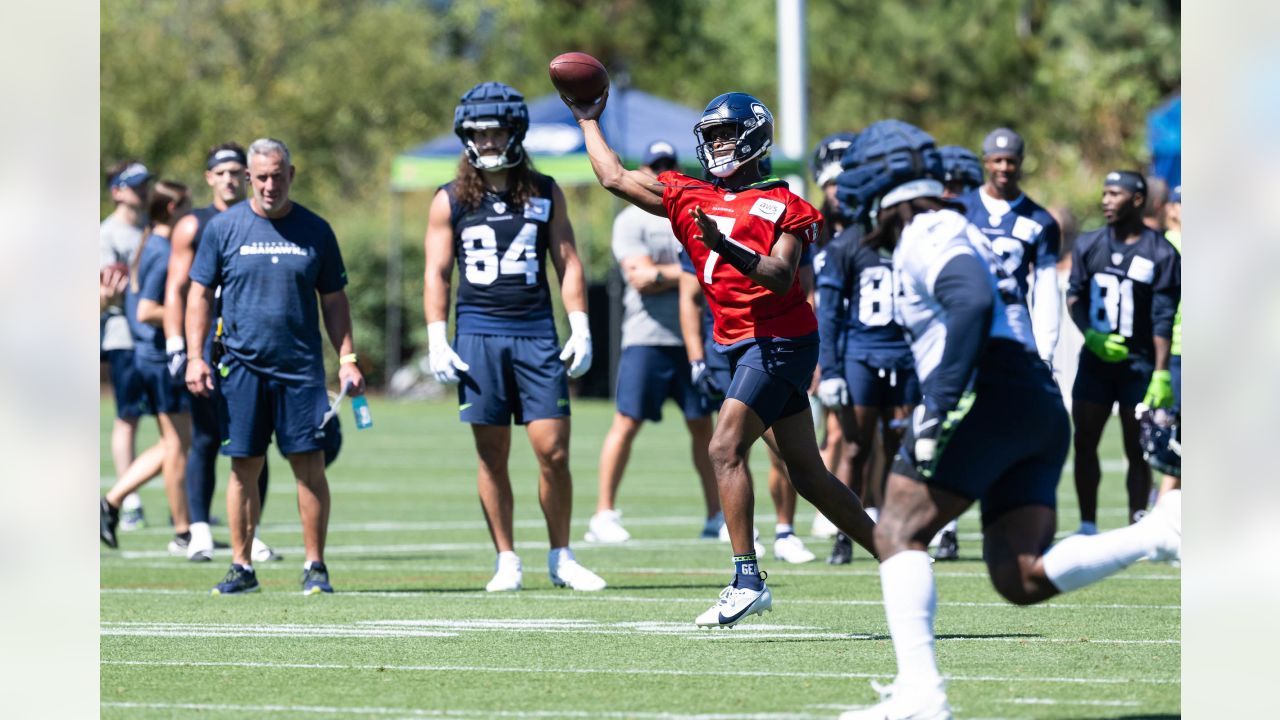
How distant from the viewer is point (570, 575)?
10.6 m

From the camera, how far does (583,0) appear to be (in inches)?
1941

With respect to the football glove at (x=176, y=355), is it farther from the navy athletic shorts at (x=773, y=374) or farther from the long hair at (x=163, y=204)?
the navy athletic shorts at (x=773, y=374)

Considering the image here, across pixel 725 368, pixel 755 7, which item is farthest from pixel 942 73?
pixel 725 368

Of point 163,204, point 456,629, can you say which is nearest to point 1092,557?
point 456,629

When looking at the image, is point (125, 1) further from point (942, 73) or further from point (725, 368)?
point (725, 368)

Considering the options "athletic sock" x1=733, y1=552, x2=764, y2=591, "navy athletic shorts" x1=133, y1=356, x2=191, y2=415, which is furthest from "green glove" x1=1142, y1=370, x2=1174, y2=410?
"navy athletic shorts" x1=133, y1=356, x2=191, y2=415

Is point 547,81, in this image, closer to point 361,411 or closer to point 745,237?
point 361,411

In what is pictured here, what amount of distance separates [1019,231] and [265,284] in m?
4.26

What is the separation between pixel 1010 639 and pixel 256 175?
4.54m

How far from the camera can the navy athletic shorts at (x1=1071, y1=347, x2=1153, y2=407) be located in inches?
484

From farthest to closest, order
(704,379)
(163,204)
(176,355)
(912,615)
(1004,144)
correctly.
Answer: (163,204), (704,379), (1004,144), (176,355), (912,615)

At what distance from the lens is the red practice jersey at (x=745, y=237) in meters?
8.42

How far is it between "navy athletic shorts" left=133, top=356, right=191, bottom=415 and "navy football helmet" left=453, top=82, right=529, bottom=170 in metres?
3.97

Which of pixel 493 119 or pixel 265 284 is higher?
pixel 493 119
